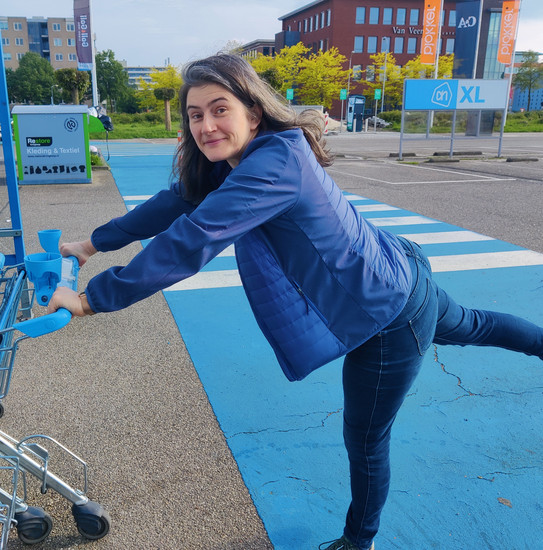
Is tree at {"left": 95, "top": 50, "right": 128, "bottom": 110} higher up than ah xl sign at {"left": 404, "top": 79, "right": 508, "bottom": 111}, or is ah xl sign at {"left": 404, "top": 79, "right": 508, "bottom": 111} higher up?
tree at {"left": 95, "top": 50, "right": 128, "bottom": 110}

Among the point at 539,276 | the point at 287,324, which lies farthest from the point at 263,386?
the point at 539,276

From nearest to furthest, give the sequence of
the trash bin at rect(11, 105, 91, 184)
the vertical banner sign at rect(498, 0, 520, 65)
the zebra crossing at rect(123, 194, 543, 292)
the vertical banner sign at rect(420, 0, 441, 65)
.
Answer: the zebra crossing at rect(123, 194, 543, 292), the trash bin at rect(11, 105, 91, 184), the vertical banner sign at rect(498, 0, 520, 65), the vertical banner sign at rect(420, 0, 441, 65)

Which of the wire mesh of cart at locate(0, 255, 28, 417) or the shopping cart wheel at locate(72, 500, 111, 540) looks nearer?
the wire mesh of cart at locate(0, 255, 28, 417)

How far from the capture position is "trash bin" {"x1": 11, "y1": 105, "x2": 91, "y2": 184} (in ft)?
38.5

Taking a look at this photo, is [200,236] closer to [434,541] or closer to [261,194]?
[261,194]

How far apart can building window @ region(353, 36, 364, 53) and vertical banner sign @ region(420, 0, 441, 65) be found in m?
40.1

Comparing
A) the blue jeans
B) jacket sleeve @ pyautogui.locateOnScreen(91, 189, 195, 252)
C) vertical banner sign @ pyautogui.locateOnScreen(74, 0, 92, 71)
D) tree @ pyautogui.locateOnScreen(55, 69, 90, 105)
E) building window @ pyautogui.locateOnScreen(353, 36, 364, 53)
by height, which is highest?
building window @ pyautogui.locateOnScreen(353, 36, 364, 53)

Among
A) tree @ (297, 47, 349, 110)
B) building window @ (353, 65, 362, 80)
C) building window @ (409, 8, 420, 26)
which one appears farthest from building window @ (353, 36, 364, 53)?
tree @ (297, 47, 349, 110)

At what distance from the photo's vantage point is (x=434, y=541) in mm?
2314

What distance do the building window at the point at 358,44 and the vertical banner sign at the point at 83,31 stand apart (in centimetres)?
5314

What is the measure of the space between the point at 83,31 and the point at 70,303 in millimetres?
22765

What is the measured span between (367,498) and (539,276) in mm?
4577

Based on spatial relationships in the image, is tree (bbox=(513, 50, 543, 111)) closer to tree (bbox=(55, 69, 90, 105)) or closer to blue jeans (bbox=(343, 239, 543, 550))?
→ tree (bbox=(55, 69, 90, 105))

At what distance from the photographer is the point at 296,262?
1.75 metres
